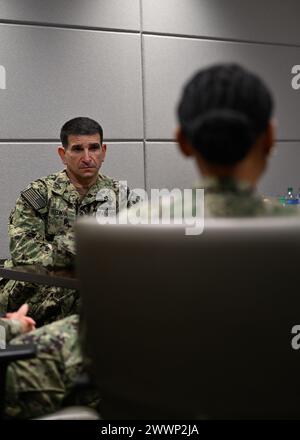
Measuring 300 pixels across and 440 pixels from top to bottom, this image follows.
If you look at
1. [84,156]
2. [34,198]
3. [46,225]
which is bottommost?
[46,225]

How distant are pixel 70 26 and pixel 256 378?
2893 mm

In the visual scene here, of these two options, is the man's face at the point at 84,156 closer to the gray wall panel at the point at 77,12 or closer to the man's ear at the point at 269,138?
the gray wall panel at the point at 77,12

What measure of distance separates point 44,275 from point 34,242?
1.67 ft

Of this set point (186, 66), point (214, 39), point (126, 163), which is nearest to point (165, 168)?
point (126, 163)

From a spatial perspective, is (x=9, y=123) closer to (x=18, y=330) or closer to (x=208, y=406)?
(x=18, y=330)

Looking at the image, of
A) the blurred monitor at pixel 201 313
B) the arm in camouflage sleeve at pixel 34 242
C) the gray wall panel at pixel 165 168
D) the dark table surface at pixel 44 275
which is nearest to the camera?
the blurred monitor at pixel 201 313

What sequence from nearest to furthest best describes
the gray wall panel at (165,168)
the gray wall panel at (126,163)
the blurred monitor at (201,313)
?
the blurred monitor at (201,313), the gray wall panel at (126,163), the gray wall panel at (165,168)

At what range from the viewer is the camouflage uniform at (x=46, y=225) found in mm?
2127

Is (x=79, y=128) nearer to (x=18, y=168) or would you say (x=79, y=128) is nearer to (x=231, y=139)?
(x=18, y=168)

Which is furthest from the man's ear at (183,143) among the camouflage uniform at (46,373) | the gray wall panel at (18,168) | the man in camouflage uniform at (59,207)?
the gray wall panel at (18,168)

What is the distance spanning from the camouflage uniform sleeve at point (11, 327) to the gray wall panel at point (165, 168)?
8.08 ft

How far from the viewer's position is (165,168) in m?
3.59

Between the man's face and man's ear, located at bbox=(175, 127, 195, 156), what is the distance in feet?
5.18

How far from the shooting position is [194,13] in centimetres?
362
